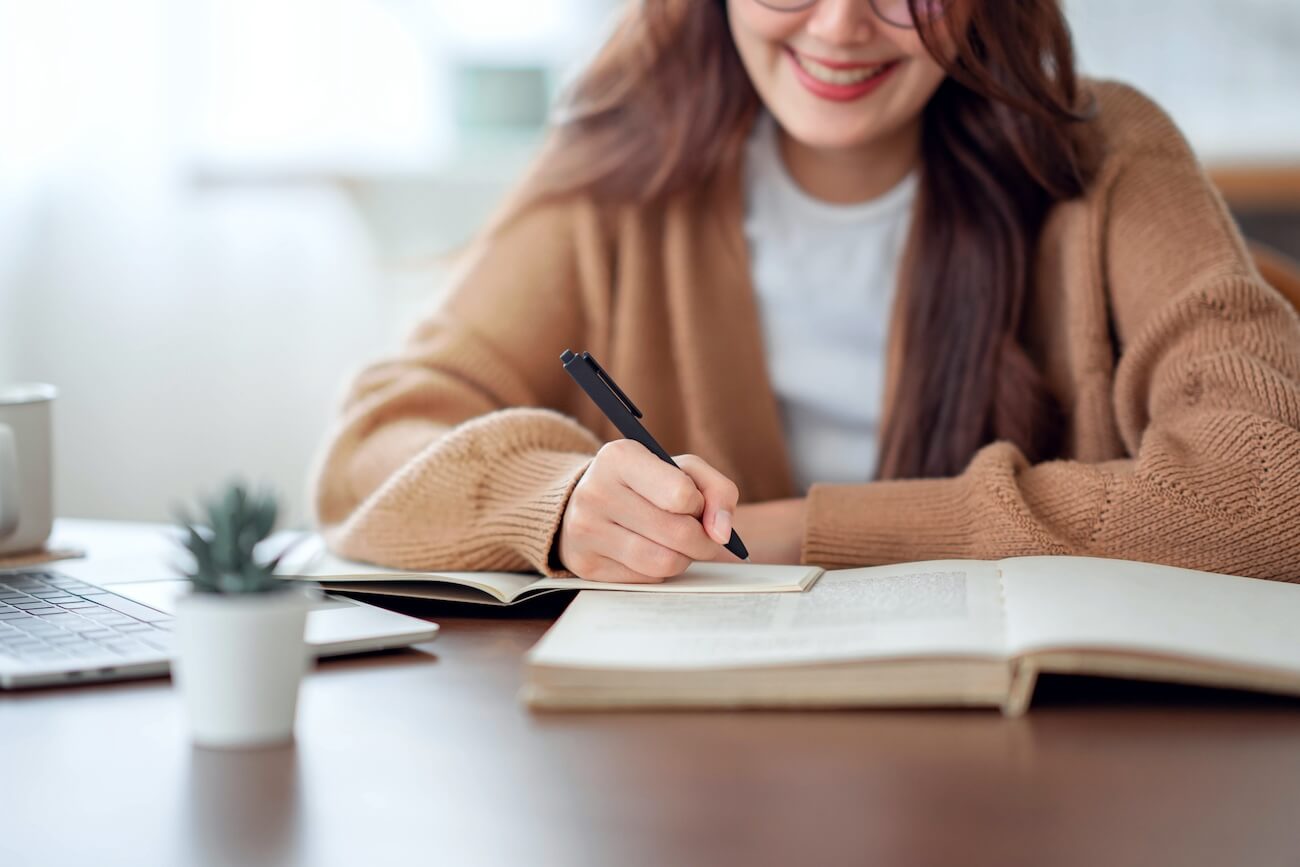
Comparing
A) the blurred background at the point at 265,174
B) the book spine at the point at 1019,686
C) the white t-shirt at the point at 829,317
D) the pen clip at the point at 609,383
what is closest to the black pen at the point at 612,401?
the pen clip at the point at 609,383

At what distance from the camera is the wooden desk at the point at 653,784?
1.59 ft

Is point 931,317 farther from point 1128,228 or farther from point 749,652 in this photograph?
point 749,652

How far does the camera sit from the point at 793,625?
682mm

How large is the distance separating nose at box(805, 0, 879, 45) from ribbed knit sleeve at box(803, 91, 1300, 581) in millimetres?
312

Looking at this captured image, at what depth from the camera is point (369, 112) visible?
9.58 feet

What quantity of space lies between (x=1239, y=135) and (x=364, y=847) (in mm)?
2847

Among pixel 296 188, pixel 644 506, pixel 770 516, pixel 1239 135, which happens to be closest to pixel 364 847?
pixel 644 506

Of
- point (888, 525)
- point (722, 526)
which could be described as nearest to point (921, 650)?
point (722, 526)

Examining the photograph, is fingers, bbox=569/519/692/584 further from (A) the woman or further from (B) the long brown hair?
(B) the long brown hair

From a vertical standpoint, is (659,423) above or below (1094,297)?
below

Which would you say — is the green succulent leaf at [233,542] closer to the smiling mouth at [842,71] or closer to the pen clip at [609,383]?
the pen clip at [609,383]

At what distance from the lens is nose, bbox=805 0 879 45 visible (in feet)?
3.86

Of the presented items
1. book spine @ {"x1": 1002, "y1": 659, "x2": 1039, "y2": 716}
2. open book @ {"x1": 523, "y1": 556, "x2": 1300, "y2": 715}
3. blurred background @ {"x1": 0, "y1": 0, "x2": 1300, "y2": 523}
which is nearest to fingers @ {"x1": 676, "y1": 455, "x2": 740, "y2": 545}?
open book @ {"x1": 523, "y1": 556, "x2": 1300, "y2": 715}

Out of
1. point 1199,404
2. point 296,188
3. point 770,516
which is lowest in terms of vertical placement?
point 296,188
